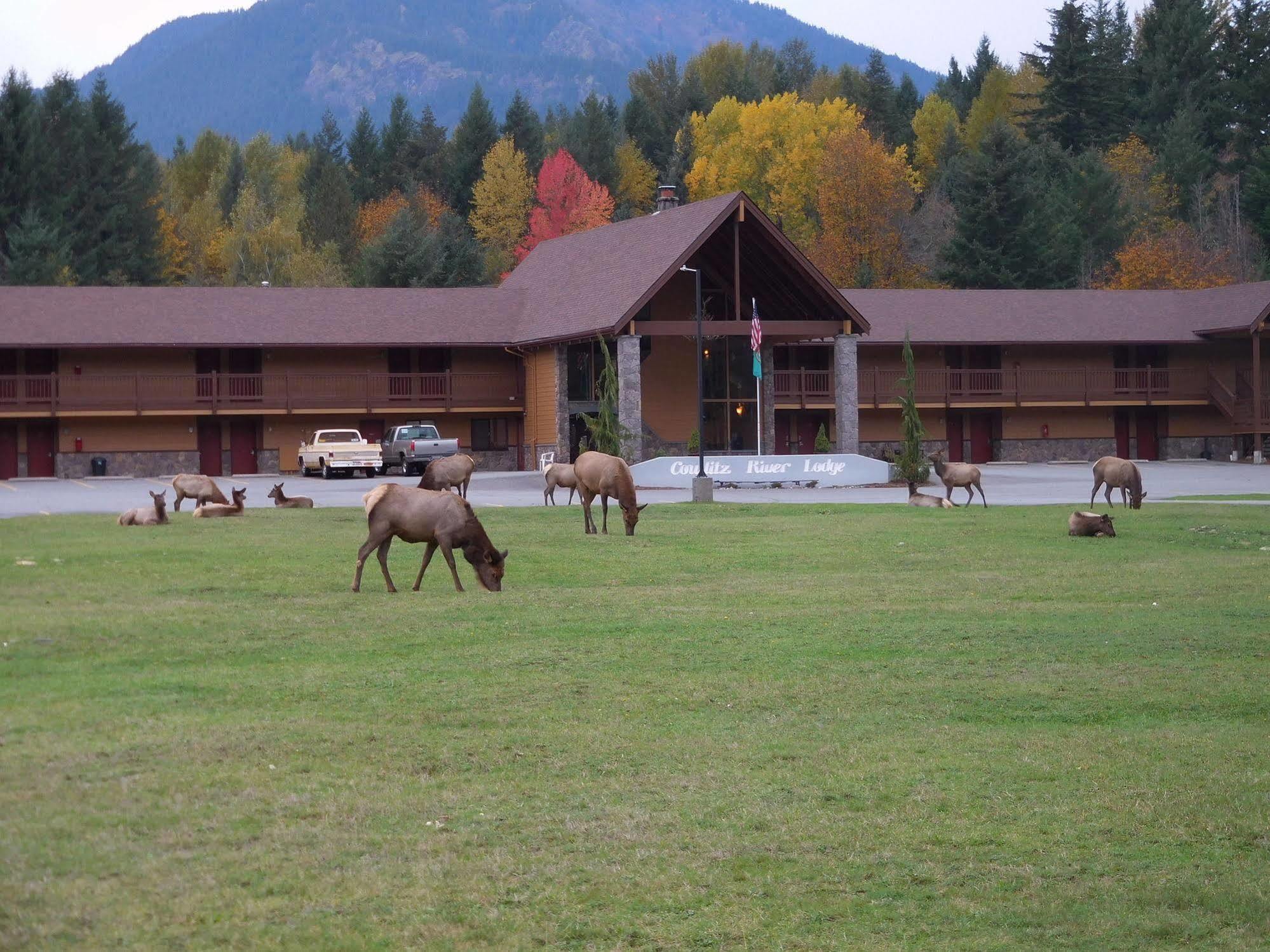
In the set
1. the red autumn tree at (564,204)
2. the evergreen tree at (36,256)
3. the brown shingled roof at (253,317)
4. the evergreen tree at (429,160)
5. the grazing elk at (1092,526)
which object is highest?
the evergreen tree at (429,160)

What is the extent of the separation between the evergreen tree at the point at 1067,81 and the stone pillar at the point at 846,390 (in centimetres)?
5027

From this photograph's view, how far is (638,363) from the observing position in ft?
158

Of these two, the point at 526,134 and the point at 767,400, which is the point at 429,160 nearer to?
the point at 526,134

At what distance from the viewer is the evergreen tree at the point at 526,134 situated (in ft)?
354

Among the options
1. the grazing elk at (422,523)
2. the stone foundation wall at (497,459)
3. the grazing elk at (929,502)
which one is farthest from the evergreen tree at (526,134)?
the grazing elk at (422,523)

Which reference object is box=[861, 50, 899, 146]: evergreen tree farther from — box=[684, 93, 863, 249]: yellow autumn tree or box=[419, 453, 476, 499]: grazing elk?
box=[419, 453, 476, 499]: grazing elk

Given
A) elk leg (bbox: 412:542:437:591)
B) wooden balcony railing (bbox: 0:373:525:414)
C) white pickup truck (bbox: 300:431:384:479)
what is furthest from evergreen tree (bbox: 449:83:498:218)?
elk leg (bbox: 412:542:437:591)

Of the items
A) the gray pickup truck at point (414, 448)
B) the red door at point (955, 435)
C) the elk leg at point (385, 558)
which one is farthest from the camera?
the red door at point (955, 435)

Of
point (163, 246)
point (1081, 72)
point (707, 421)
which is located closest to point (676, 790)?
point (707, 421)

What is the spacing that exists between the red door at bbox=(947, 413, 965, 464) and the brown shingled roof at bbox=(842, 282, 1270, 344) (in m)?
3.78

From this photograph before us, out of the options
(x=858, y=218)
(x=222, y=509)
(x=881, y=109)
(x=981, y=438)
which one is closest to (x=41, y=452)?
(x=222, y=509)

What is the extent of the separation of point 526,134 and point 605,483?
87.7 meters

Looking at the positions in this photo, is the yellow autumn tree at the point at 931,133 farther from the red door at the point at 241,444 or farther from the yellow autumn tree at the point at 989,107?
the red door at the point at 241,444

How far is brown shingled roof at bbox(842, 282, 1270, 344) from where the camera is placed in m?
61.2
